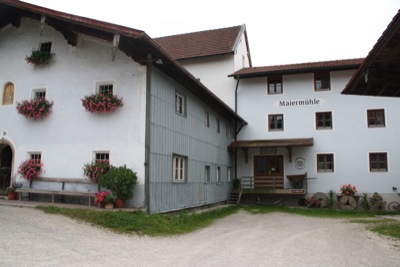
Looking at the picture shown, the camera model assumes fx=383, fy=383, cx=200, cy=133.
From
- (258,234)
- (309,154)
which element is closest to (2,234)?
(258,234)

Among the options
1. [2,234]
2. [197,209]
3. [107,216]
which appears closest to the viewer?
[2,234]

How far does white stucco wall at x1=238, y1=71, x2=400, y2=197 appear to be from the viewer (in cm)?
2125

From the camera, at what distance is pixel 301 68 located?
872 inches

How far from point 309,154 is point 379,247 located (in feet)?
44.9

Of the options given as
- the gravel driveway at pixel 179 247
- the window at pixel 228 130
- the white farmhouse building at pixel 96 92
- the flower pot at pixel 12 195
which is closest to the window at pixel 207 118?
the white farmhouse building at pixel 96 92

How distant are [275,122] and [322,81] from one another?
12.0 feet

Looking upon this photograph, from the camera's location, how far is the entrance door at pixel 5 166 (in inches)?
566

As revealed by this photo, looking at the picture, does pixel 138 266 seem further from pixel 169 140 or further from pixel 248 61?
pixel 248 61

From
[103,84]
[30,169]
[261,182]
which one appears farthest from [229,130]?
[30,169]

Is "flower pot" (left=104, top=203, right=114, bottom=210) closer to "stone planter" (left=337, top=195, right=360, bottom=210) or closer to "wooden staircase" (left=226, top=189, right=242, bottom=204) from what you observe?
"wooden staircase" (left=226, top=189, right=242, bottom=204)

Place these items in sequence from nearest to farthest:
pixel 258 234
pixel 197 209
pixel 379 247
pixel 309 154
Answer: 1. pixel 379 247
2. pixel 258 234
3. pixel 197 209
4. pixel 309 154

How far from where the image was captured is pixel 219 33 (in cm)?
2698

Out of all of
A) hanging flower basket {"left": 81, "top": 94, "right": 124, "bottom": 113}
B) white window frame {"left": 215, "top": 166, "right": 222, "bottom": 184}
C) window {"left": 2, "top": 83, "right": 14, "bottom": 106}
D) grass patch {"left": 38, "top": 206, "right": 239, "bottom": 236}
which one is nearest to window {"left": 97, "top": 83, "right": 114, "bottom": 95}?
hanging flower basket {"left": 81, "top": 94, "right": 124, "bottom": 113}

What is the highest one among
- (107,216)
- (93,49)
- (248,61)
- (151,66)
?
(248,61)
